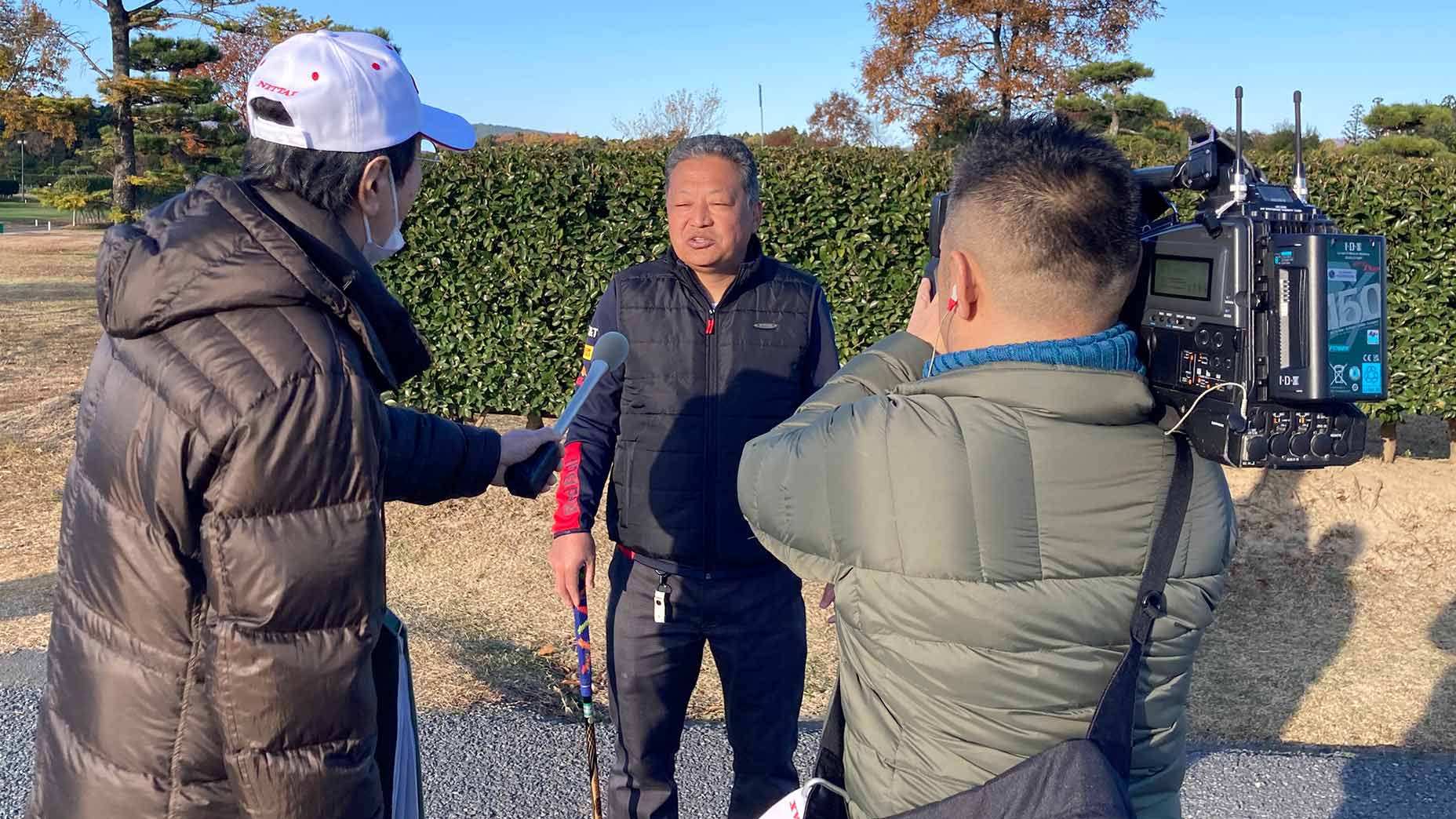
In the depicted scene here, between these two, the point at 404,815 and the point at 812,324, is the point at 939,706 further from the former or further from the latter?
the point at 812,324

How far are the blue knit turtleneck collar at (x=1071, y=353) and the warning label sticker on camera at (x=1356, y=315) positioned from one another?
26 cm

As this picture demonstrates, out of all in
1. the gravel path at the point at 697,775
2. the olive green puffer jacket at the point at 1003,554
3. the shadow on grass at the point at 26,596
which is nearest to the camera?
the olive green puffer jacket at the point at 1003,554

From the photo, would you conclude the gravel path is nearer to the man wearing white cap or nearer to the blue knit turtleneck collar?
the man wearing white cap

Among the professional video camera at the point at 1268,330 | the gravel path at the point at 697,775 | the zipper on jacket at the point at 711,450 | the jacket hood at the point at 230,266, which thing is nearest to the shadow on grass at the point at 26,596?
the gravel path at the point at 697,775

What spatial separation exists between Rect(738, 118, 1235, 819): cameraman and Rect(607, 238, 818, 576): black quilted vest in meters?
1.61

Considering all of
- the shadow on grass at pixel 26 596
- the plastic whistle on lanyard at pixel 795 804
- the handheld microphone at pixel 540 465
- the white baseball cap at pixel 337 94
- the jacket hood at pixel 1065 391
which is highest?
the white baseball cap at pixel 337 94

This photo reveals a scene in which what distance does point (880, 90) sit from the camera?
18.1 m

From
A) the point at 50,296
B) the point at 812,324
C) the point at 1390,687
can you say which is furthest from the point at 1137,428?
the point at 50,296

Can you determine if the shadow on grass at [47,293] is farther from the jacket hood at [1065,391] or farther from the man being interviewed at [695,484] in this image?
the jacket hood at [1065,391]

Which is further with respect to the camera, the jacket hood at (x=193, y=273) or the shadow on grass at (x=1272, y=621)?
the shadow on grass at (x=1272, y=621)

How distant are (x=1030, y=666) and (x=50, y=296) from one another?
20.5 metres

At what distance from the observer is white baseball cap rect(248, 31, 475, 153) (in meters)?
1.76

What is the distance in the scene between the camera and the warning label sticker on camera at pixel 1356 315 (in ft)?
4.99

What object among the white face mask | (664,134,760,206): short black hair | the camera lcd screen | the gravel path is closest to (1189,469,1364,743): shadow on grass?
the gravel path
